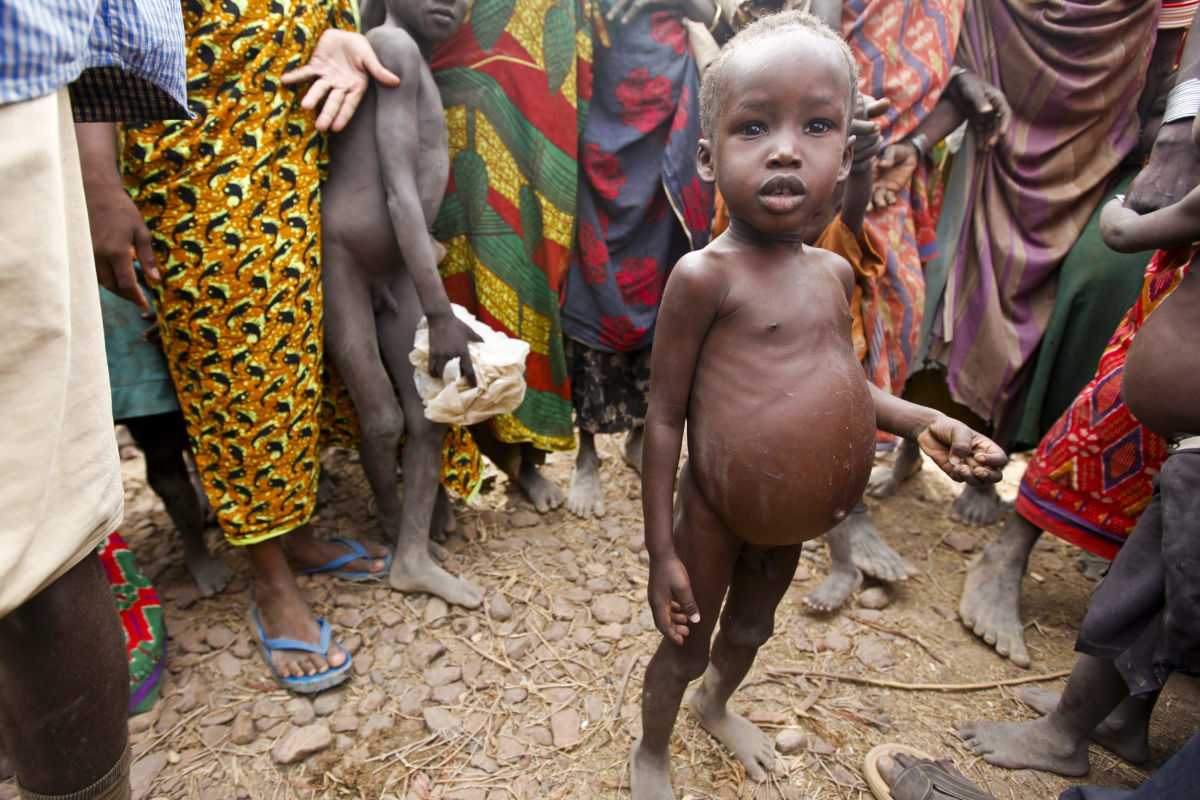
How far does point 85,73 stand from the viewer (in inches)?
41.9

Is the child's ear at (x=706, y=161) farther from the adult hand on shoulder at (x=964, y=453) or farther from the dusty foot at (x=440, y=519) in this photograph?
the dusty foot at (x=440, y=519)

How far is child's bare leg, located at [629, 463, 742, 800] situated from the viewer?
1281mm

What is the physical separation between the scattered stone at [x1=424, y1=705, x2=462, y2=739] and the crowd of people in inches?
13.7

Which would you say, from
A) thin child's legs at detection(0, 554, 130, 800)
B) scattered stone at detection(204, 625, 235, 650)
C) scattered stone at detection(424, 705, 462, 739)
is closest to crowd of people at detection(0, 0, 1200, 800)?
thin child's legs at detection(0, 554, 130, 800)

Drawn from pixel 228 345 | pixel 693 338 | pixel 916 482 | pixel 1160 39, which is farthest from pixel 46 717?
pixel 1160 39

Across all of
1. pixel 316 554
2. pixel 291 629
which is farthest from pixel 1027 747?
pixel 316 554

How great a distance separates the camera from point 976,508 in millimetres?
2914

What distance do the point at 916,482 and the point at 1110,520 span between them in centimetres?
133

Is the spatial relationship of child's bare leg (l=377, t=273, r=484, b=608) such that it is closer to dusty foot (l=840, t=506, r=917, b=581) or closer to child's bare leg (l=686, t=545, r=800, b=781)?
child's bare leg (l=686, t=545, r=800, b=781)

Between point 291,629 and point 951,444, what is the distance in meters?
1.85

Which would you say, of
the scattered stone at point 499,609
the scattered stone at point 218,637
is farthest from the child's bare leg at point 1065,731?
the scattered stone at point 218,637

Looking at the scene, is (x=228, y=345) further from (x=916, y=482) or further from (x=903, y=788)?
(x=916, y=482)

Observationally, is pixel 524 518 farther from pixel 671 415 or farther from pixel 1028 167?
pixel 1028 167

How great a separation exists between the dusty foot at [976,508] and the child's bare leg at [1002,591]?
58cm
